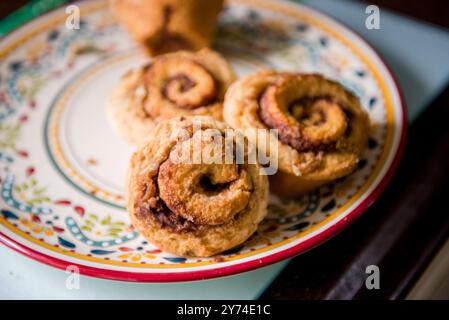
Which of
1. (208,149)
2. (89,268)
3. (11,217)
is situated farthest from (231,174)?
(11,217)

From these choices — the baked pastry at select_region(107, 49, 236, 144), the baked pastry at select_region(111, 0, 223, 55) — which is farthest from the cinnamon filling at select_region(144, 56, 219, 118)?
the baked pastry at select_region(111, 0, 223, 55)

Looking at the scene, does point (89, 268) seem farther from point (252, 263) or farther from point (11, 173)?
point (11, 173)

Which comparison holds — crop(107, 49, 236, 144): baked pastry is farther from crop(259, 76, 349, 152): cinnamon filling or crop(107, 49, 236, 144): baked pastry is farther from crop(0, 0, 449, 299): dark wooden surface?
crop(0, 0, 449, 299): dark wooden surface

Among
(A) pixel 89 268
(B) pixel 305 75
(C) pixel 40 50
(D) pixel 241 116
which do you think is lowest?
(A) pixel 89 268

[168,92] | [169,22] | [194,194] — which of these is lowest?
[194,194]

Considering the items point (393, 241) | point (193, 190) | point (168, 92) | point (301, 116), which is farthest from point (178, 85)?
point (393, 241)

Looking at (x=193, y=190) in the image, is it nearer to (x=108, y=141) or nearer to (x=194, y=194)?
(x=194, y=194)
